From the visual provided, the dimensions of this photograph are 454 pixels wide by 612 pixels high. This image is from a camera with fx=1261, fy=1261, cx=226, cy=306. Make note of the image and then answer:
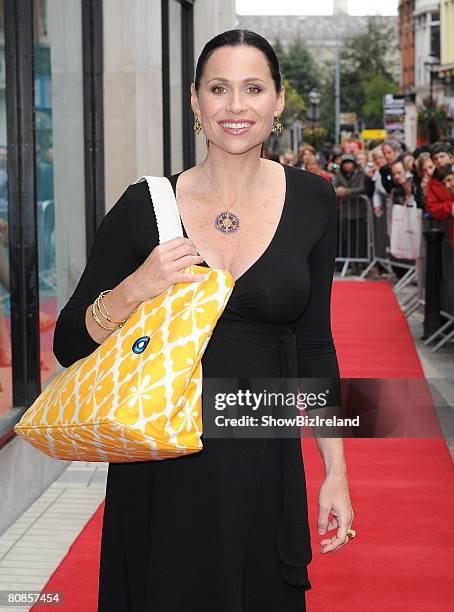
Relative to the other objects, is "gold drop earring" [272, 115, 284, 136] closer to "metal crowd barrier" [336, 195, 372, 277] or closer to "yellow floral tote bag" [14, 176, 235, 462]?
"yellow floral tote bag" [14, 176, 235, 462]

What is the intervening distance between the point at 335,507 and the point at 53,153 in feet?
16.2

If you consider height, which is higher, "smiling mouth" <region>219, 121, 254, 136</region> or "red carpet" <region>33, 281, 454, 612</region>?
"smiling mouth" <region>219, 121, 254, 136</region>

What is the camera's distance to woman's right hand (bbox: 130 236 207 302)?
272 cm

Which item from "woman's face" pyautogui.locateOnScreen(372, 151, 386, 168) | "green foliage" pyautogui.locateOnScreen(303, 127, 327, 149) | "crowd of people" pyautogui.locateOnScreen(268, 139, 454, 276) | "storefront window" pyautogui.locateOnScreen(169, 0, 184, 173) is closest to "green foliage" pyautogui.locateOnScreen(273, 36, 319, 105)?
"green foliage" pyautogui.locateOnScreen(303, 127, 327, 149)

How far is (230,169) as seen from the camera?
305cm

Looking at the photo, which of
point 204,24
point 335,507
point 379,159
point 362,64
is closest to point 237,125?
point 335,507

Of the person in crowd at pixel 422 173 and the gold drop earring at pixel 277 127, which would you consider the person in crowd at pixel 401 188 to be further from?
the gold drop earring at pixel 277 127

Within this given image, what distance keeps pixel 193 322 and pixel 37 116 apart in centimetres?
483

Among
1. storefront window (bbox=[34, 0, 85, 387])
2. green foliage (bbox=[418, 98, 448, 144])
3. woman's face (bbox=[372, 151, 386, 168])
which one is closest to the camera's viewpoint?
storefront window (bbox=[34, 0, 85, 387])

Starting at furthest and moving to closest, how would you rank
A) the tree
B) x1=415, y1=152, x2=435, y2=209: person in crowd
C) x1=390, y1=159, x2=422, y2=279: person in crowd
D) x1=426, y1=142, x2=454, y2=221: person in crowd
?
the tree → x1=390, y1=159, x2=422, y2=279: person in crowd → x1=415, y1=152, x2=435, y2=209: person in crowd → x1=426, y1=142, x2=454, y2=221: person in crowd

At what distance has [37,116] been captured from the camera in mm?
7246

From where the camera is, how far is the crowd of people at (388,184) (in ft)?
44.2

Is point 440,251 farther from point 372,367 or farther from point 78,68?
point 78,68

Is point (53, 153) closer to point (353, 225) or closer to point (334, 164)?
point (353, 225)
